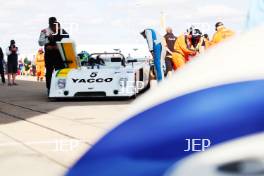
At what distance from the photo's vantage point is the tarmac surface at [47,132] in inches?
170

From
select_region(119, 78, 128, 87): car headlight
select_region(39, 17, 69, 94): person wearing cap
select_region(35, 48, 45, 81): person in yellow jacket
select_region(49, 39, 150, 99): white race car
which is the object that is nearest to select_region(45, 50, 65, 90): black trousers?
select_region(39, 17, 69, 94): person wearing cap

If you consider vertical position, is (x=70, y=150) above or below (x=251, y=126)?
below

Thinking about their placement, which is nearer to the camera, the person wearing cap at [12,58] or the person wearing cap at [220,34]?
the person wearing cap at [220,34]

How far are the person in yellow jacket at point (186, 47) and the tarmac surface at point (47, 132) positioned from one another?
6.37 ft

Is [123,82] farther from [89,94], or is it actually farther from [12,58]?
[12,58]

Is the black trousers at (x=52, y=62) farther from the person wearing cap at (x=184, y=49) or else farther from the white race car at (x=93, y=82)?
the person wearing cap at (x=184, y=49)

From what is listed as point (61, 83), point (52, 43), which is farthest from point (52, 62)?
point (61, 83)

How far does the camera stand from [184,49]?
37.4ft

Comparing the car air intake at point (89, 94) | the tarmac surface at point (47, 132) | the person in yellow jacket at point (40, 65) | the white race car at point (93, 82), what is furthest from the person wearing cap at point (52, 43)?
the person in yellow jacket at point (40, 65)

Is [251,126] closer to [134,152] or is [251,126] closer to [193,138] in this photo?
[193,138]

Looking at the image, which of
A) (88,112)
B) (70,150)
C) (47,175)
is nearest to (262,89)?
(47,175)

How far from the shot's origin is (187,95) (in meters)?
1.00

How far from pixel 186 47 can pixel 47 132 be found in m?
5.69

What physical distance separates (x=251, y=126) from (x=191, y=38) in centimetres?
1074
